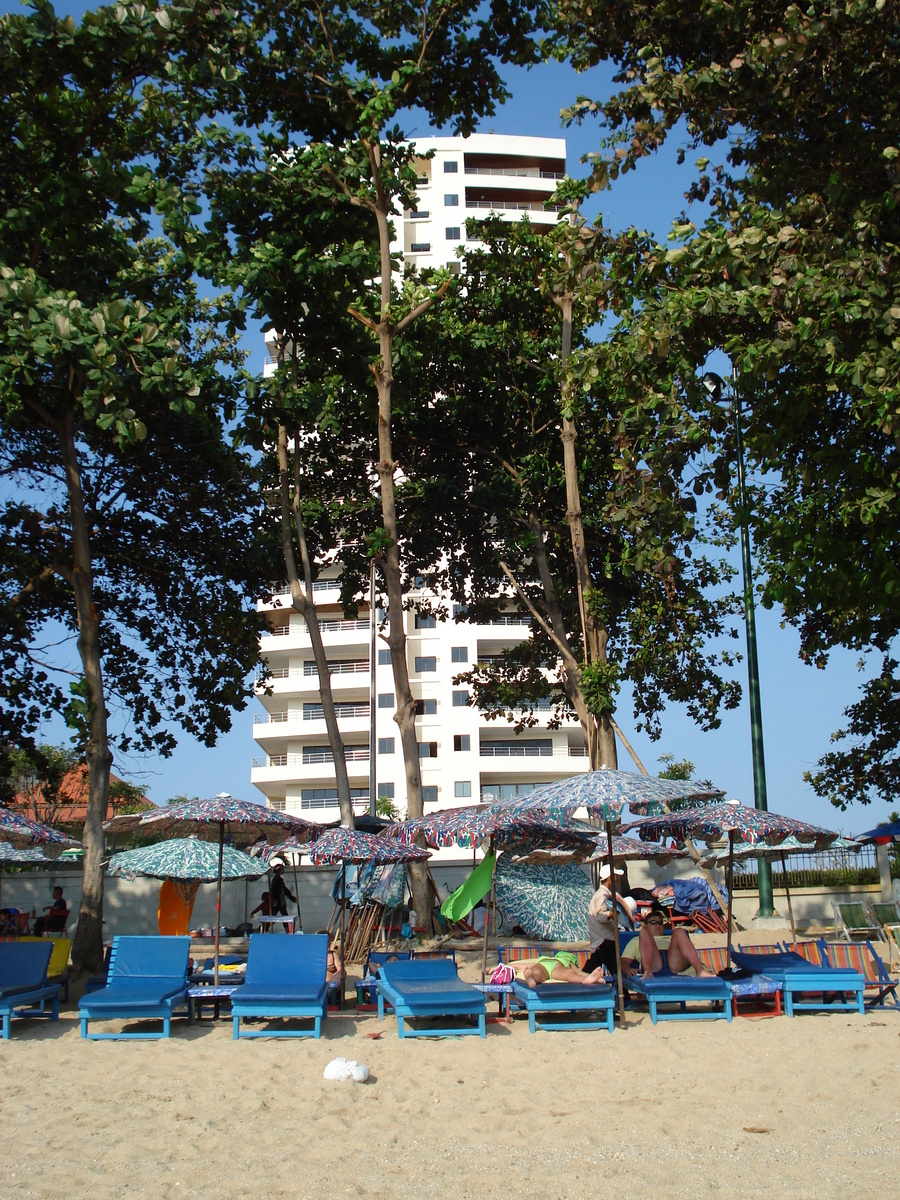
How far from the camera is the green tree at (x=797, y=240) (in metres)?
10.2

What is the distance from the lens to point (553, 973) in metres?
10.5

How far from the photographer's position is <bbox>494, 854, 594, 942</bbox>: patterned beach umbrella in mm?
19094

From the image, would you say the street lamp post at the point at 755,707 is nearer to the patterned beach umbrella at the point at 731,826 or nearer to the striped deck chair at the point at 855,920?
the striped deck chair at the point at 855,920

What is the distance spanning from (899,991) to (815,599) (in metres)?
5.12

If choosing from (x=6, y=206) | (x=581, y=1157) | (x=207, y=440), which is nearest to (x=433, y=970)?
(x=581, y=1157)

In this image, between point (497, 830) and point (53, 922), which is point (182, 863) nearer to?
point (497, 830)

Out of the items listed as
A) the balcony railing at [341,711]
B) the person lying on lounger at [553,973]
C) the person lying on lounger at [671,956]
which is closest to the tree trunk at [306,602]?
the person lying on lounger at [553,973]

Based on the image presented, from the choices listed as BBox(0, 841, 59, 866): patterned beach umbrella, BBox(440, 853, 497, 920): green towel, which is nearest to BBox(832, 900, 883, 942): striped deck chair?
BBox(440, 853, 497, 920): green towel

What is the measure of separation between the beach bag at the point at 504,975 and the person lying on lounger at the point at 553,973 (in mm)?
100

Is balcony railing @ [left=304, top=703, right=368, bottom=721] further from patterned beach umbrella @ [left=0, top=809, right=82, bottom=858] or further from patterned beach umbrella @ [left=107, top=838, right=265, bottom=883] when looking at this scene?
patterned beach umbrella @ [left=0, top=809, right=82, bottom=858]

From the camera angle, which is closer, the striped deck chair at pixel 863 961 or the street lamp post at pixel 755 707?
the striped deck chair at pixel 863 961

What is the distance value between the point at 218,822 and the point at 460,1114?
5.65 m

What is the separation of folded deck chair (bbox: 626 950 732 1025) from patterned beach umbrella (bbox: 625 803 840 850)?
1588 millimetres

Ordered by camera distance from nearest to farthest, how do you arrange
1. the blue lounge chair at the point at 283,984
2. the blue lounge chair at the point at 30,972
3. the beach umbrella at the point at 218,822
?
1. the blue lounge chair at the point at 283,984
2. the blue lounge chair at the point at 30,972
3. the beach umbrella at the point at 218,822
